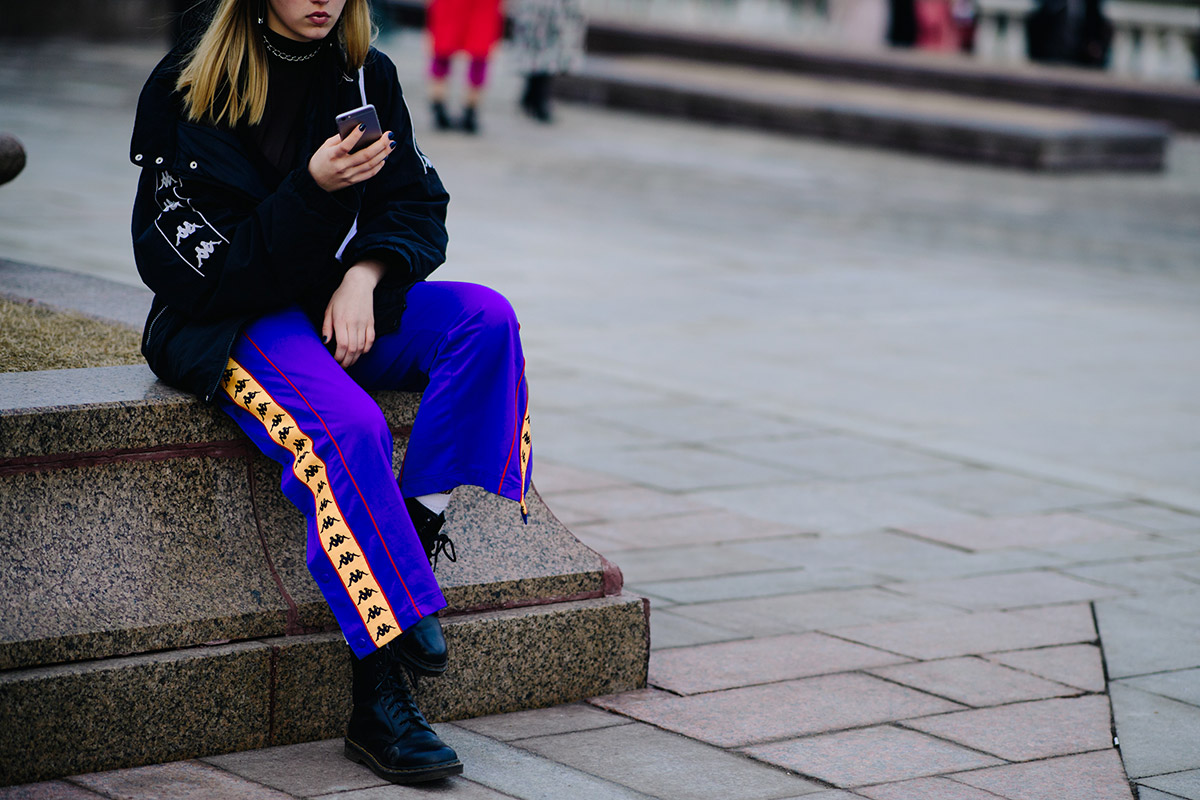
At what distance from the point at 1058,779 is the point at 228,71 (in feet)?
6.85

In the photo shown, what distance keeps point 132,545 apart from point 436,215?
2.98 ft

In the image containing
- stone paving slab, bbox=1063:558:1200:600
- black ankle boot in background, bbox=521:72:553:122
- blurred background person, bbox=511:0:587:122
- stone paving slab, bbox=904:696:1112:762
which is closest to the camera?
stone paving slab, bbox=904:696:1112:762

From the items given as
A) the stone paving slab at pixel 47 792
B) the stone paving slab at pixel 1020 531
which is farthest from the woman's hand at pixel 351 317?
the stone paving slab at pixel 1020 531

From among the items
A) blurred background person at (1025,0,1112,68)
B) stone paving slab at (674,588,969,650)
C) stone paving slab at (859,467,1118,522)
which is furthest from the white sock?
blurred background person at (1025,0,1112,68)

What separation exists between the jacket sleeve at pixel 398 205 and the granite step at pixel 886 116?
39.2ft

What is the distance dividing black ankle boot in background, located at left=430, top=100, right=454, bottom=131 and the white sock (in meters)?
11.3

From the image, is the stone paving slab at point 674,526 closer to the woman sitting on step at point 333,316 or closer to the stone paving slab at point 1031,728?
the stone paving slab at point 1031,728

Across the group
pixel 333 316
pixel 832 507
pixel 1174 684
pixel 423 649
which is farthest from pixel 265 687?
pixel 832 507

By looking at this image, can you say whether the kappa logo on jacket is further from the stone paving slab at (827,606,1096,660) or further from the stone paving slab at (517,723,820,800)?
the stone paving slab at (827,606,1096,660)

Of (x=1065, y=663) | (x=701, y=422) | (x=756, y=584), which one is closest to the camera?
(x=1065, y=663)

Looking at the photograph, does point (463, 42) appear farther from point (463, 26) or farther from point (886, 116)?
point (886, 116)

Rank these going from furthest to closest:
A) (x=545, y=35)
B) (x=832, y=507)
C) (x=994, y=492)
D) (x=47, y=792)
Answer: (x=545, y=35)
(x=994, y=492)
(x=832, y=507)
(x=47, y=792)

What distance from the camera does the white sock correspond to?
10.6ft

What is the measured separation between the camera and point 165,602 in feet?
10.2
